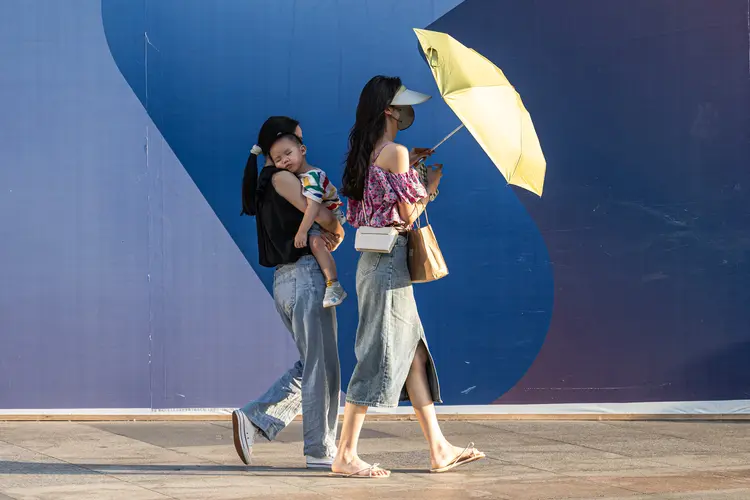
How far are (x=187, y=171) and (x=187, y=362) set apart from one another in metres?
1.17

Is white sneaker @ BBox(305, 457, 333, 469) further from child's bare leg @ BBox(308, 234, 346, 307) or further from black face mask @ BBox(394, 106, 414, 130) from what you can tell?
black face mask @ BBox(394, 106, 414, 130)

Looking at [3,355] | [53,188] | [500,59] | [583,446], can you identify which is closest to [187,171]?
[53,188]

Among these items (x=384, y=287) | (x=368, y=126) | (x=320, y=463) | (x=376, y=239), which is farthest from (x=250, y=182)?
(x=320, y=463)

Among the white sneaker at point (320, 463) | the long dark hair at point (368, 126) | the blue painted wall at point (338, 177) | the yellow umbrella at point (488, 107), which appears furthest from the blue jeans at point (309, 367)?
the blue painted wall at point (338, 177)

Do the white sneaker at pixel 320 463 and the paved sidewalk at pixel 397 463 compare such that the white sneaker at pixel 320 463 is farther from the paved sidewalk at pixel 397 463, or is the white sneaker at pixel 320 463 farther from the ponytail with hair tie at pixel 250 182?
the ponytail with hair tie at pixel 250 182

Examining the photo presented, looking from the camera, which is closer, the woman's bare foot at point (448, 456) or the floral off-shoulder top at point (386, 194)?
the floral off-shoulder top at point (386, 194)

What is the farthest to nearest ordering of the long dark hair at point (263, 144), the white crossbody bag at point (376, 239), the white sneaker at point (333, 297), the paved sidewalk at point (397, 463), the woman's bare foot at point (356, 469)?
the long dark hair at point (263, 144), the white sneaker at point (333, 297), the woman's bare foot at point (356, 469), the white crossbody bag at point (376, 239), the paved sidewalk at point (397, 463)

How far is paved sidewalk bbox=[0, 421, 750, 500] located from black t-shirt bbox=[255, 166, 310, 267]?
1.06 metres

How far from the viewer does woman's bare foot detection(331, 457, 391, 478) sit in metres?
5.46

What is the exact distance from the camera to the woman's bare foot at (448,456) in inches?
218

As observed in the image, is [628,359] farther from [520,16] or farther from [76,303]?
[76,303]

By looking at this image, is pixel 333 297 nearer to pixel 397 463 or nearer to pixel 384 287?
pixel 384 287

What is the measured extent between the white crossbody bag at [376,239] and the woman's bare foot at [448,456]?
3.37 feet

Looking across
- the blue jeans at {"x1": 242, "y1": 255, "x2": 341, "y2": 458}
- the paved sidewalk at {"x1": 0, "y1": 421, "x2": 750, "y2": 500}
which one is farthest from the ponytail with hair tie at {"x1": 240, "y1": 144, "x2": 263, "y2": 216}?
the paved sidewalk at {"x1": 0, "y1": 421, "x2": 750, "y2": 500}
